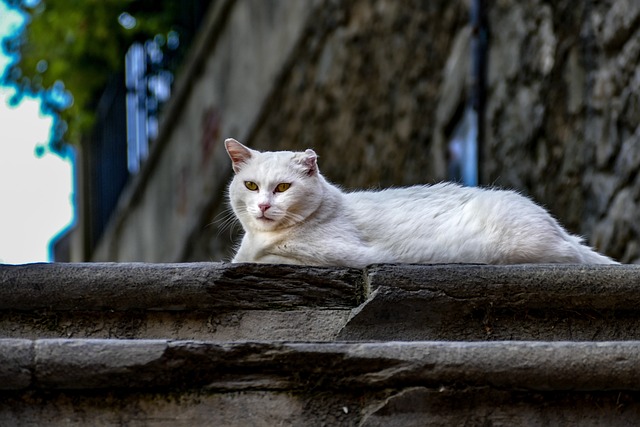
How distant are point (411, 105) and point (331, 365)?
5032 millimetres

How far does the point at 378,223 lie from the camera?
3.21 m

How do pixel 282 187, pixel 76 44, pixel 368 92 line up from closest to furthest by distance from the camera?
1. pixel 282 187
2. pixel 368 92
3. pixel 76 44

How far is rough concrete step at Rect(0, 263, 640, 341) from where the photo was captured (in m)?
2.57

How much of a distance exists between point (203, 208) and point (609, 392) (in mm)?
7089

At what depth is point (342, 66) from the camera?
25.5 ft

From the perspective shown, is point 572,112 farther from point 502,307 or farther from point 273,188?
point 502,307

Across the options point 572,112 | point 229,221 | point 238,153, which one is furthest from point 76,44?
point 238,153

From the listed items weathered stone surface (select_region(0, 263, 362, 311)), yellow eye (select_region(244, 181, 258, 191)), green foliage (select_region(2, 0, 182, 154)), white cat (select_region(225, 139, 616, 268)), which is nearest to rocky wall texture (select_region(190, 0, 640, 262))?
white cat (select_region(225, 139, 616, 268))

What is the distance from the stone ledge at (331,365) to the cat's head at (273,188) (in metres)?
1.01

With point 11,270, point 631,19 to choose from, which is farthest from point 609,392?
point 631,19

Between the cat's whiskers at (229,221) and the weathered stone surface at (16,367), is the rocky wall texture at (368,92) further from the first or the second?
the weathered stone surface at (16,367)

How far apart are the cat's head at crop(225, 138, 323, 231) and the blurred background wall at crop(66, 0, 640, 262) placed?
5.98 ft

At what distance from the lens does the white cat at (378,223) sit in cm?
310

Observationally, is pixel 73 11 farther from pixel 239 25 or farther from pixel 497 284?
pixel 497 284
